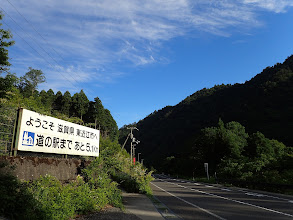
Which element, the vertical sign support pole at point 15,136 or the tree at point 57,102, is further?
the tree at point 57,102

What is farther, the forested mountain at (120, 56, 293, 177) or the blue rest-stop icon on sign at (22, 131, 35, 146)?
the forested mountain at (120, 56, 293, 177)

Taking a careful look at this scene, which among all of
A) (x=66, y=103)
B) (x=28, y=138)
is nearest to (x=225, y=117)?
(x=66, y=103)

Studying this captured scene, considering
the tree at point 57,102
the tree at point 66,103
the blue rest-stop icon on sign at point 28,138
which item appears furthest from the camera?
the tree at point 57,102

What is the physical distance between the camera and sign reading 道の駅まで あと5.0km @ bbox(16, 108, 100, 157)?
7.73 meters

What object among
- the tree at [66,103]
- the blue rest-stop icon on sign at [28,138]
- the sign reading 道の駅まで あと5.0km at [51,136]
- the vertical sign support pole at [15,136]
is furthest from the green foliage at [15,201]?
the tree at [66,103]

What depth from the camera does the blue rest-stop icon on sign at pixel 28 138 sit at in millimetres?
7680

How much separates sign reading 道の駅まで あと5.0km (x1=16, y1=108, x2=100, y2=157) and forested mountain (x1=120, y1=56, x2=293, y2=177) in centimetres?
5831

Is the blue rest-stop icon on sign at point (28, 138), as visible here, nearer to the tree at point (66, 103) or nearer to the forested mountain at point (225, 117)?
the tree at point (66, 103)

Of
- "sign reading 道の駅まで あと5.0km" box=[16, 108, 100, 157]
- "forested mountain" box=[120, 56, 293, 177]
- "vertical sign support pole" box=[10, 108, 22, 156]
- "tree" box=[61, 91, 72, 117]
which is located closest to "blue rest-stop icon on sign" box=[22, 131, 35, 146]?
"sign reading 道の駅まで あと5.0km" box=[16, 108, 100, 157]

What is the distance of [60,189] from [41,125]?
286cm

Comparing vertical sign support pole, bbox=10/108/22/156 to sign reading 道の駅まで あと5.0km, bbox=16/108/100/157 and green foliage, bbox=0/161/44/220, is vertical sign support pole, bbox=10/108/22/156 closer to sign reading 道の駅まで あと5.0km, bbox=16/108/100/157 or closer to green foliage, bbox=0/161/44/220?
sign reading 道の駅まで あと5.0km, bbox=16/108/100/157

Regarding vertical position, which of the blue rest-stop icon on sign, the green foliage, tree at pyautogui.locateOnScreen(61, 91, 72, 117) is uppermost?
tree at pyautogui.locateOnScreen(61, 91, 72, 117)

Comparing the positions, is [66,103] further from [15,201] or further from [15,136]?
[15,201]

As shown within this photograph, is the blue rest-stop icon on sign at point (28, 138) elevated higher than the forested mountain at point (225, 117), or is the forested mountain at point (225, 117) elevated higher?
the forested mountain at point (225, 117)
